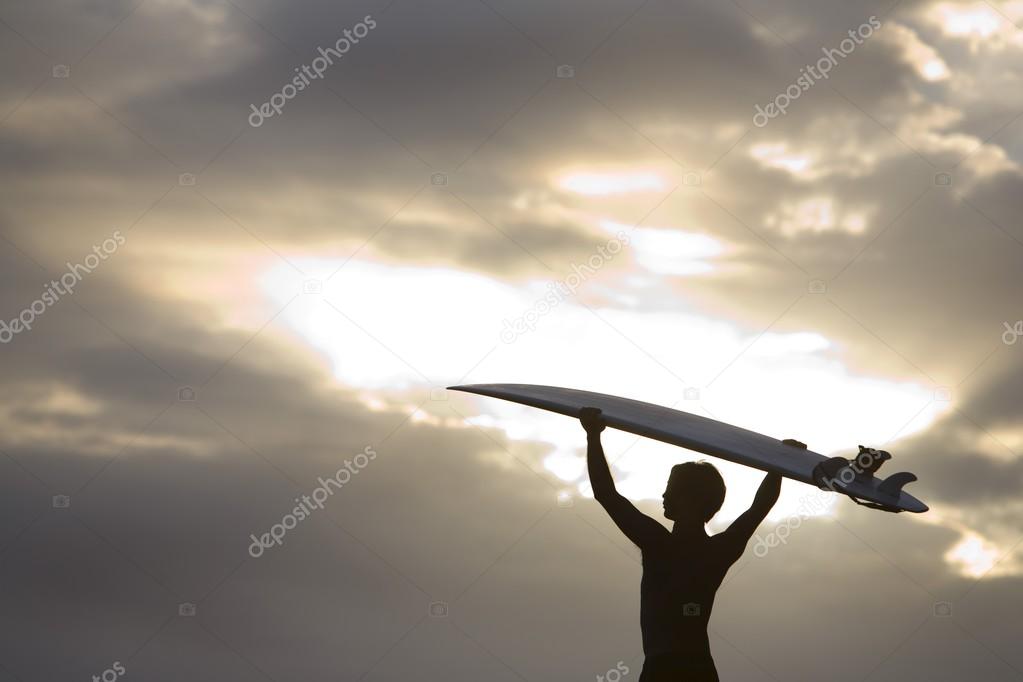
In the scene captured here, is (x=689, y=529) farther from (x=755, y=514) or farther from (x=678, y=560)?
(x=755, y=514)

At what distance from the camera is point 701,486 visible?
205 inches

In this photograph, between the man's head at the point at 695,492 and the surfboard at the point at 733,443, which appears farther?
the surfboard at the point at 733,443

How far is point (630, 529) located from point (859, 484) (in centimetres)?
151

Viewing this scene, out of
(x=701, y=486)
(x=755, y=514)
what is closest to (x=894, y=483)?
(x=755, y=514)

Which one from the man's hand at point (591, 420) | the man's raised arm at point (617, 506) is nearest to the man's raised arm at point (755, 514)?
the man's raised arm at point (617, 506)

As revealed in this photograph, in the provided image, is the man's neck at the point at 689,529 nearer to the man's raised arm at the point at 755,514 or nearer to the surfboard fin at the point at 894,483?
the man's raised arm at the point at 755,514

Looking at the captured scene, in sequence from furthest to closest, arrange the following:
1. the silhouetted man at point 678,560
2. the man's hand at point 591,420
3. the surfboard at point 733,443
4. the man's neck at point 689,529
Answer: the surfboard at point 733,443, the man's hand at point 591,420, the man's neck at point 689,529, the silhouetted man at point 678,560

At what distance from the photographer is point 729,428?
702 centimetres

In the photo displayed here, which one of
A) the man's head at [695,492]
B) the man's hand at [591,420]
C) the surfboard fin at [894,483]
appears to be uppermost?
the surfboard fin at [894,483]

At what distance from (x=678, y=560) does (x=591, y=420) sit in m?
0.83

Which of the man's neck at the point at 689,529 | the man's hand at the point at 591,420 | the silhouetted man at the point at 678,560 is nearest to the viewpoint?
the silhouetted man at the point at 678,560

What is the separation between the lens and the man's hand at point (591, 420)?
5340 mm

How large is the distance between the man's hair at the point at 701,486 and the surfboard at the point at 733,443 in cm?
65

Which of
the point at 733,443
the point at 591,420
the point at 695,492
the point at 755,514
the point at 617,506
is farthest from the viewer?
the point at 733,443
